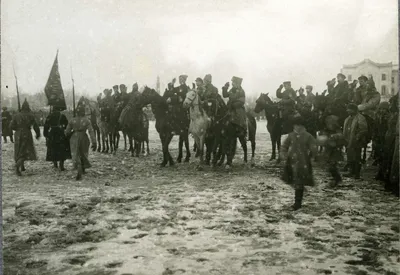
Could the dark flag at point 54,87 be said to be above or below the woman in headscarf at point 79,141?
above

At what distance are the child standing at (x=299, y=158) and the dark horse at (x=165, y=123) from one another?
15.4 feet

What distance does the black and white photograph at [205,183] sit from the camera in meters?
4.77

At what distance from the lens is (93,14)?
6.32 m

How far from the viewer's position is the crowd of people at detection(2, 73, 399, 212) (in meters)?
6.36

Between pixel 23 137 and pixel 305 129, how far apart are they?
16.2 feet

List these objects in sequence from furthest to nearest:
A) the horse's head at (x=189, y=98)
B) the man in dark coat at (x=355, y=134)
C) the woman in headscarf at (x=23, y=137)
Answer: the horse's head at (x=189, y=98), the man in dark coat at (x=355, y=134), the woman in headscarf at (x=23, y=137)

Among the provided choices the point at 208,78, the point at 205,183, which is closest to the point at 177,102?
the point at 205,183

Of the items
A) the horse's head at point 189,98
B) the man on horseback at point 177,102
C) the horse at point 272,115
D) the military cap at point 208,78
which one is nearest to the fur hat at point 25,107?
the military cap at point 208,78

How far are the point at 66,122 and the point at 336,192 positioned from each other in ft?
16.9

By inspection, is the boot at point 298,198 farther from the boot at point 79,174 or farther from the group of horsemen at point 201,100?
the boot at point 79,174

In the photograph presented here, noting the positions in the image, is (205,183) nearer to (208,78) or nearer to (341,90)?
(208,78)

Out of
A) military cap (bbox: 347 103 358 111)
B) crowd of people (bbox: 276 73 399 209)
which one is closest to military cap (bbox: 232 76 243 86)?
crowd of people (bbox: 276 73 399 209)

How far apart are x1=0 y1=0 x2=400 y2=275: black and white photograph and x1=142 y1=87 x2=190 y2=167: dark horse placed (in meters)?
2.31

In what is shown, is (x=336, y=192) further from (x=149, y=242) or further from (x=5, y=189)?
(x=5, y=189)
